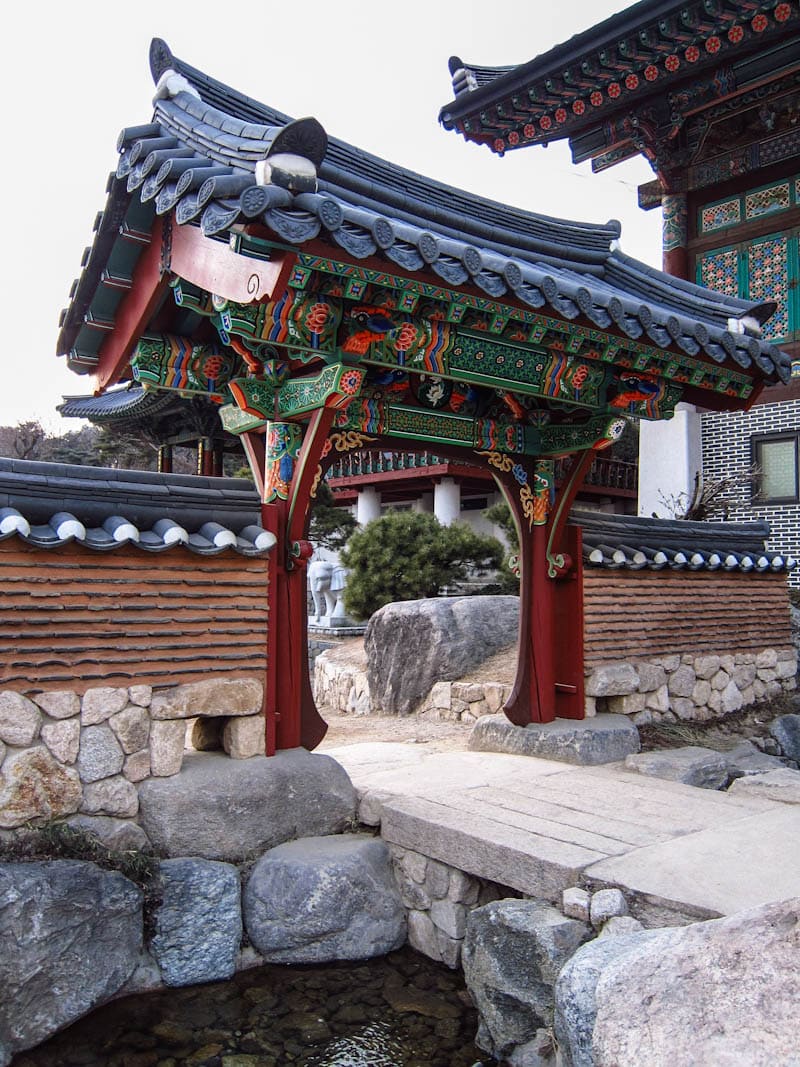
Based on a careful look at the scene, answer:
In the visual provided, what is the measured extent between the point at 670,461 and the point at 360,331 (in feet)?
30.5

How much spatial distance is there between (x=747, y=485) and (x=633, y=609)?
20.8 feet

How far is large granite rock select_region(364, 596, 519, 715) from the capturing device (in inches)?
415

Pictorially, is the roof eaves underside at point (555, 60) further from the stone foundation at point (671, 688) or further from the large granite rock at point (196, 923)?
the large granite rock at point (196, 923)

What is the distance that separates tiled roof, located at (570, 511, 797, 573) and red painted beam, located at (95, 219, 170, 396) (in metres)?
3.60

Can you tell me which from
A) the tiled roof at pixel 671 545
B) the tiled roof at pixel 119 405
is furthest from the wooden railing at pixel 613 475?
the tiled roof at pixel 671 545

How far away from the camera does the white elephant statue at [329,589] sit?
59.8ft

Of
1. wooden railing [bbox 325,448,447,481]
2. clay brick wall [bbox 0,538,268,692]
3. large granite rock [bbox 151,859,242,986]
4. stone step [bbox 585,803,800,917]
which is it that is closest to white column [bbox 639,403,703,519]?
wooden railing [bbox 325,448,447,481]

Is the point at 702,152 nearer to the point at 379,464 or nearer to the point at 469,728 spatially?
the point at 469,728

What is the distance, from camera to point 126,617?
4410 millimetres

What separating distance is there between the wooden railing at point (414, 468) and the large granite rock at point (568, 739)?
1445cm

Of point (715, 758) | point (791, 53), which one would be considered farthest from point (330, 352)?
point (791, 53)

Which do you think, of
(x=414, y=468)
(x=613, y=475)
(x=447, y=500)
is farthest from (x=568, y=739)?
(x=613, y=475)

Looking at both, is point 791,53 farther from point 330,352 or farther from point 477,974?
point 477,974

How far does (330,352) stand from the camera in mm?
4875
